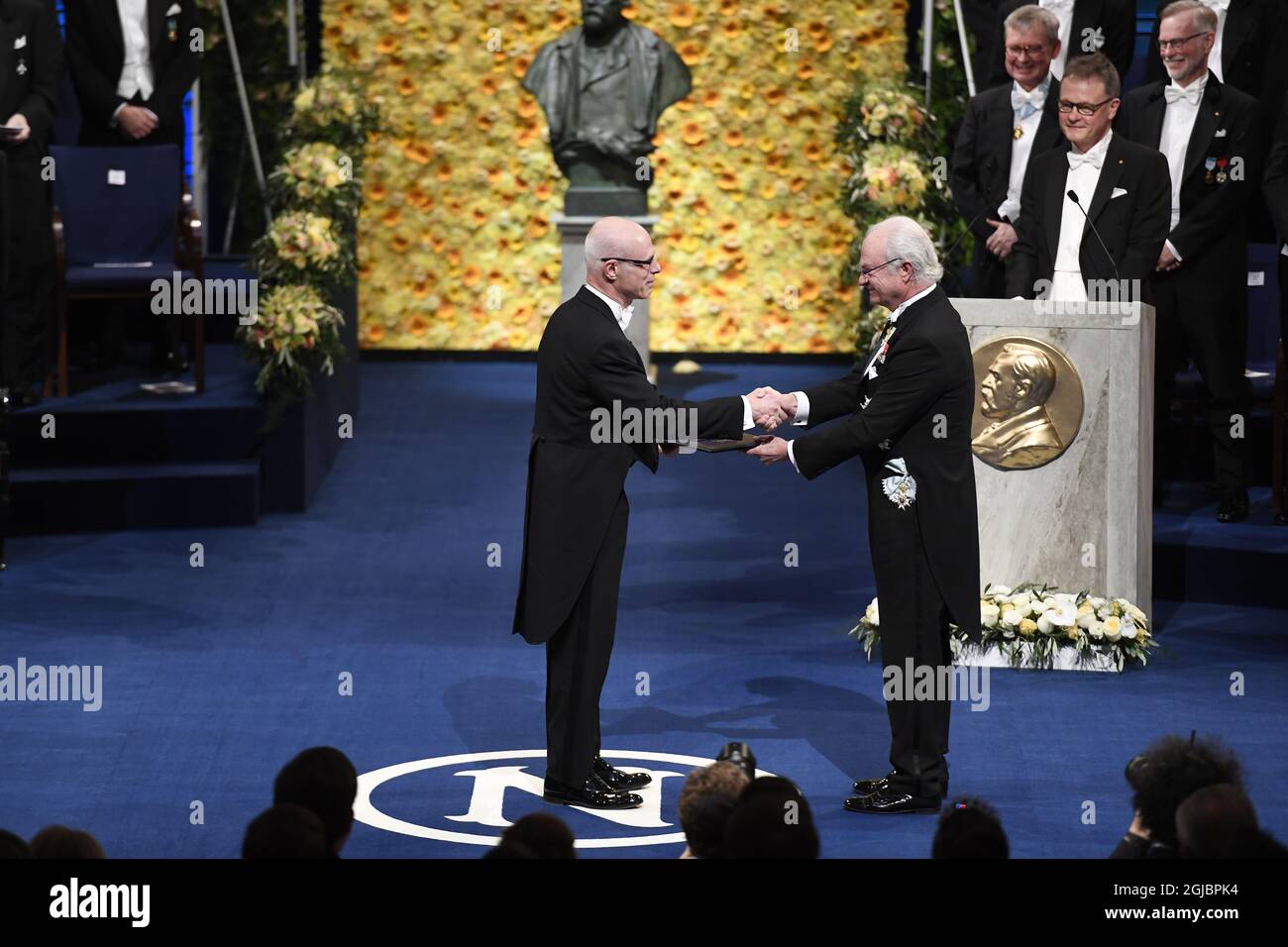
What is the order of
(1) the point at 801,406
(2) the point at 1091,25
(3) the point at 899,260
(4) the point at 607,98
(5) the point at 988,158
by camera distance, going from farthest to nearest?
(4) the point at 607,98
(2) the point at 1091,25
(5) the point at 988,158
(1) the point at 801,406
(3) the point at 899,260

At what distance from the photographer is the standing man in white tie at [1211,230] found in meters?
8.23

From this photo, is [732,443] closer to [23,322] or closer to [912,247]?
[912,247]

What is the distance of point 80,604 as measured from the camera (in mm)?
7945

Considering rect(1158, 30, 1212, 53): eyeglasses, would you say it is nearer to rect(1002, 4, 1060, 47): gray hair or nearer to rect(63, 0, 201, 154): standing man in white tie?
rect(1002, 4, 1060, 47): gray hair

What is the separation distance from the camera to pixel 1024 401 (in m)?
7.28

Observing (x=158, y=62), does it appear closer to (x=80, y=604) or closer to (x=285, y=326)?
(x=285, y=326)

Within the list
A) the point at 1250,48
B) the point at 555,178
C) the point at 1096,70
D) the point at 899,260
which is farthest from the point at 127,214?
the point at 899,260

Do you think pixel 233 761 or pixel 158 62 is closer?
pixel 233 761

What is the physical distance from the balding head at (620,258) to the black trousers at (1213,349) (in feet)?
11.2

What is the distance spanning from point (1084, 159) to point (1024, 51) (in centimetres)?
84

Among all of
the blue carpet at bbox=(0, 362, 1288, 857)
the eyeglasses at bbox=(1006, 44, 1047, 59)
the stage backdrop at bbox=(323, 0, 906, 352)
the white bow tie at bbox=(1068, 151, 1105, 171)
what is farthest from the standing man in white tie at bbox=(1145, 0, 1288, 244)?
the stage backdrop at bbox=(323, 0, 906, 352)
